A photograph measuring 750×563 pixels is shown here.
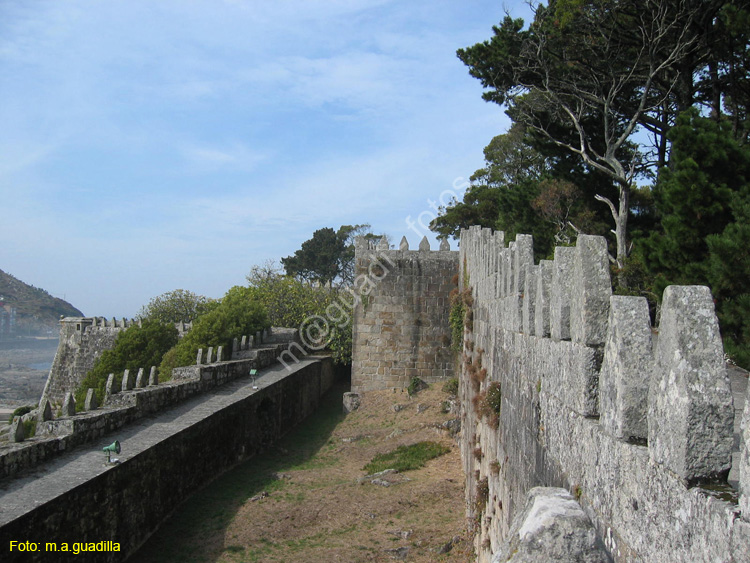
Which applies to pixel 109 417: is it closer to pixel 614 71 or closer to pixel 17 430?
pixel 17 430

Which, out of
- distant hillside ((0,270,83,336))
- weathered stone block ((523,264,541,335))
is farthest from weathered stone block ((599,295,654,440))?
distant hillside ((0,270,83,336))

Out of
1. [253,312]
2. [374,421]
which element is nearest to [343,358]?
[253,312]

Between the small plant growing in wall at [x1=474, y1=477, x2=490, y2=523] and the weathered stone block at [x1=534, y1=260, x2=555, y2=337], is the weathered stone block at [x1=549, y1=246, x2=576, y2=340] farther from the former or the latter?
the small plant growing in wall at [x1=474, y1=477, x2=490, y2=523]

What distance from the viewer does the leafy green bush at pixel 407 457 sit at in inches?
498

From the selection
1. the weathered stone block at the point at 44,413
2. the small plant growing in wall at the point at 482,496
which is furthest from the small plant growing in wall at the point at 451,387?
the weathered stone block at the point at 44,413

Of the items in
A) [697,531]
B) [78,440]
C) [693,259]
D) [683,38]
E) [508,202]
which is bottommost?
[78,440]

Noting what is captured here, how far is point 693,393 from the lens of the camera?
1.82 metres

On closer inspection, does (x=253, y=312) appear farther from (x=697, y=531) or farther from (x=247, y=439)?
(x=697, y=531)

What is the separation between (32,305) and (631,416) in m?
206

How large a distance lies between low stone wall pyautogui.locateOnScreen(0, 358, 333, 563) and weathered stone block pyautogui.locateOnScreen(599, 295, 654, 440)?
507 centimetres

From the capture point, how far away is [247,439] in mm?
13453

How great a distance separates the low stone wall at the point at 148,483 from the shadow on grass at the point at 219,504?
0.54 feet

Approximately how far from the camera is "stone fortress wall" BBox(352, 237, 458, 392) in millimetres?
19312

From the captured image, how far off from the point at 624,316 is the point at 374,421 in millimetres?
15512
